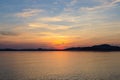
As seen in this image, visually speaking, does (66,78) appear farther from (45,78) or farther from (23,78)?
(23,78)

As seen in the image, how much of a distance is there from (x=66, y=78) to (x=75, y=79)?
2.03 m

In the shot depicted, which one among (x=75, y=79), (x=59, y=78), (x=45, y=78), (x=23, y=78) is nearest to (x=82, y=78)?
(x=75, y=79)

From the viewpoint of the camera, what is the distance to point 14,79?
124ft

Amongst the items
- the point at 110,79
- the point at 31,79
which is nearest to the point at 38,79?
the point at 31,79

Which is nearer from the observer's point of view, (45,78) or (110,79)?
(110,79)

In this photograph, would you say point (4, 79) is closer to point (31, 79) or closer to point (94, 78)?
point (31, 79)

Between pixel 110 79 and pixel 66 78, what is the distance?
7594mm

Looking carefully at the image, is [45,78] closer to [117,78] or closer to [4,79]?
[4,79]

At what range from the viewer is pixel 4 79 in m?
37.8

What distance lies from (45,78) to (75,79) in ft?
18.1

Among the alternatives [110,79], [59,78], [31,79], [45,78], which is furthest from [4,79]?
[110,79]

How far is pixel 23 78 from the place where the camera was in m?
39.1

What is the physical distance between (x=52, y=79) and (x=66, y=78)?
2658mm

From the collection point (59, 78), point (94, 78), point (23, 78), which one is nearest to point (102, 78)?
point (94, 78)
